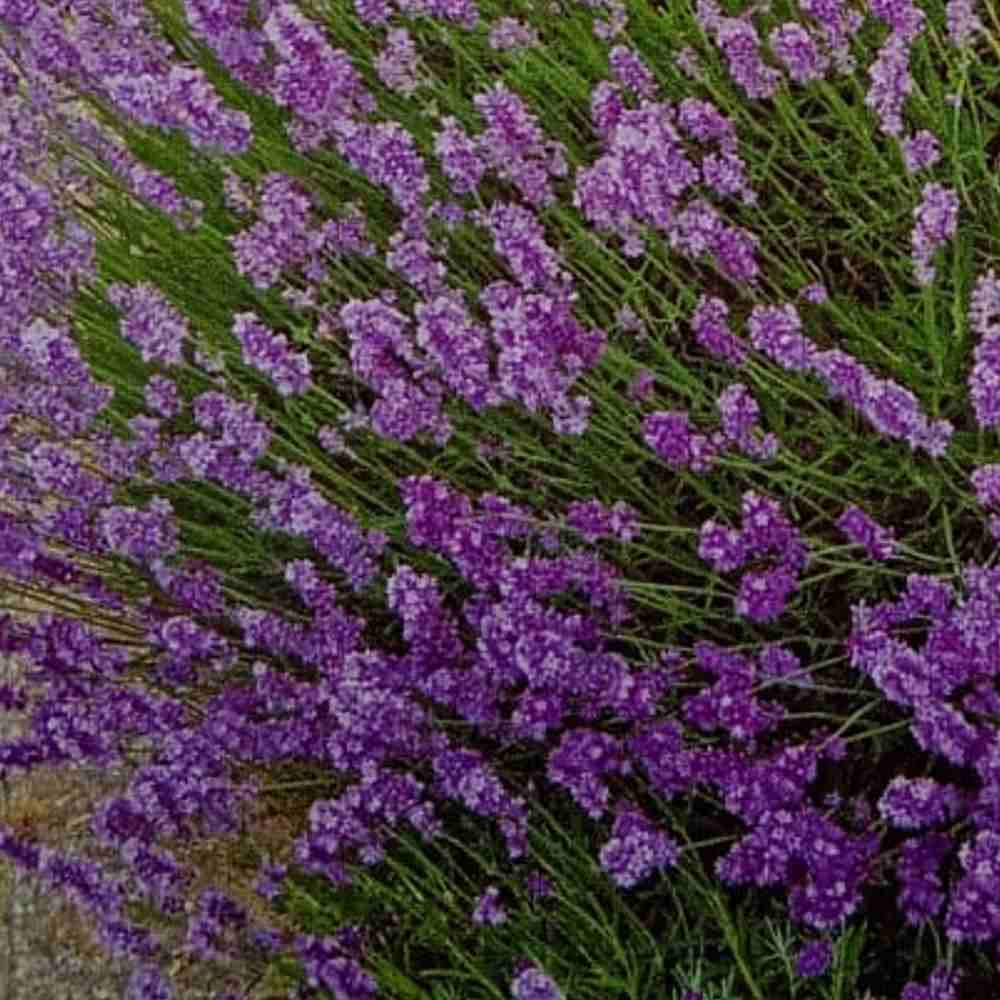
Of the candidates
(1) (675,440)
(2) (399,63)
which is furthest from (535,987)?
(2) (399,63)

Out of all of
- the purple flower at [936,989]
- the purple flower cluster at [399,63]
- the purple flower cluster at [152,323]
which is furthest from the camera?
the purple flower cluster at [399,63]

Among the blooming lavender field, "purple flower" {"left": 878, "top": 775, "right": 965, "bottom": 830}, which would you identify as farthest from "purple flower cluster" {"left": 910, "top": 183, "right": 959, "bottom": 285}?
"purple flower" {"left": 878, "top": 775, "right": 965, "bottom": 830}

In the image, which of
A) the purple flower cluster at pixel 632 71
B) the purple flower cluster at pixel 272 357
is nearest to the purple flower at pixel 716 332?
the purple flower cluster at pixel 632 71

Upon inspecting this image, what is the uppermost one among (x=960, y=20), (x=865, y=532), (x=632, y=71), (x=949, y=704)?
(x=632, y=71)

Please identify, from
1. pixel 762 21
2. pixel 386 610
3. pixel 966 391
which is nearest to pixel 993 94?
pixel 762 21

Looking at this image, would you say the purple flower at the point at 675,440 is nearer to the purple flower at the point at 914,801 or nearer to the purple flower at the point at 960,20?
the purple flower at the point at 914,801

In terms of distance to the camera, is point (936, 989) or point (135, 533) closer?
point (936, 989)

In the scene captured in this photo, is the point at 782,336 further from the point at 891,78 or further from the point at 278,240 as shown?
the point at 278,240

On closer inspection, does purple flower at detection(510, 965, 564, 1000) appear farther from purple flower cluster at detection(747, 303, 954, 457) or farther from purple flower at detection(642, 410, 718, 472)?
purple flower cluster at detection(747, 303, 954, 457)
